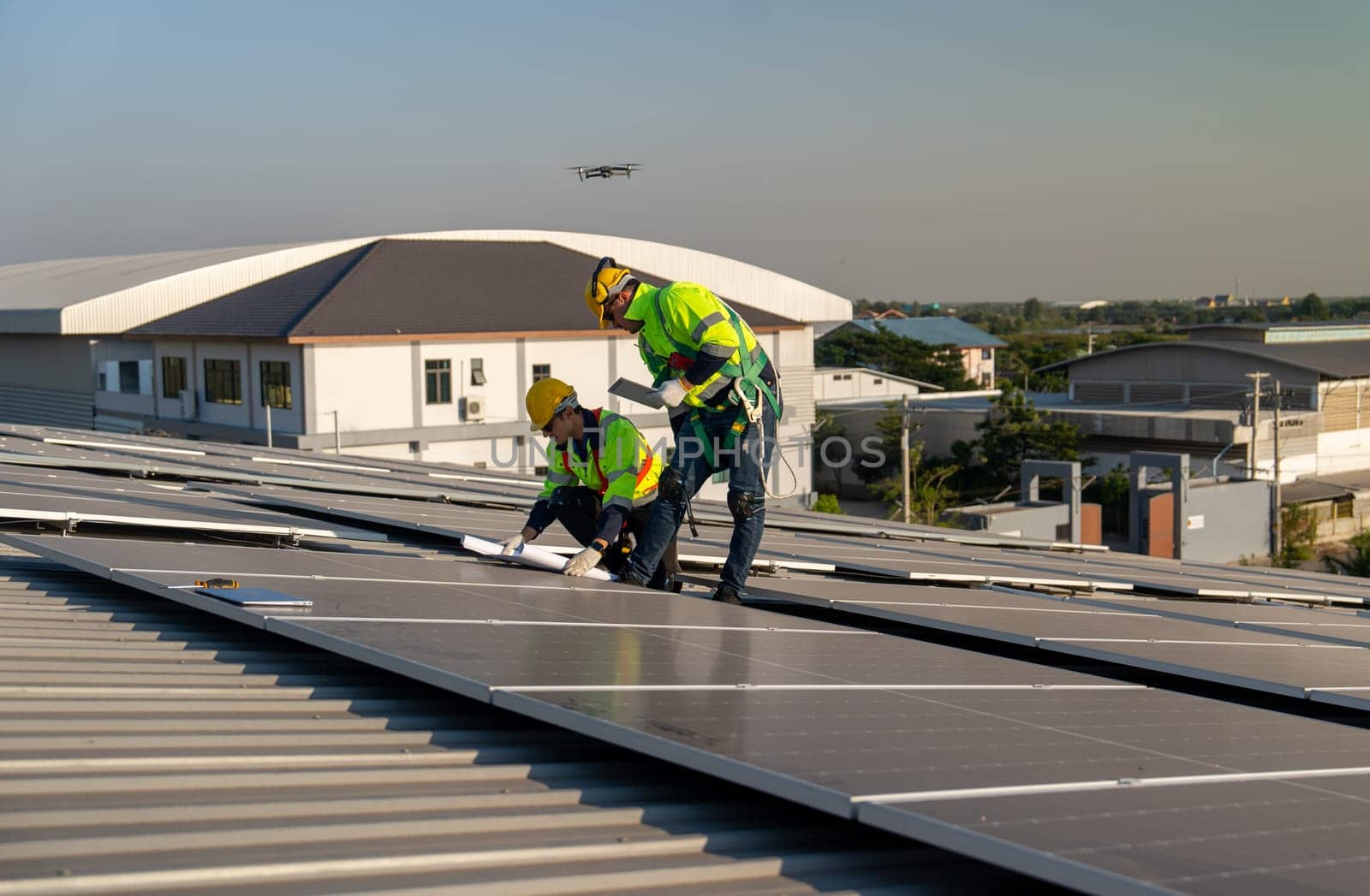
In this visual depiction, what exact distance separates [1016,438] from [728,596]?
44.8m

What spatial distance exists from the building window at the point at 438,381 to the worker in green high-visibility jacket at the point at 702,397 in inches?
1335

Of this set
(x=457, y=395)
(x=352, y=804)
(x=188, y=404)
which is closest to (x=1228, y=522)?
(x=457, y=395)

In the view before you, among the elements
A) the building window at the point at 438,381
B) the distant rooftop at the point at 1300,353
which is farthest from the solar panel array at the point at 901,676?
the distant rooftop at the point at 1300,353

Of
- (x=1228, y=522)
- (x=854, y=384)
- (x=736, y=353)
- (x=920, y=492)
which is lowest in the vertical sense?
(x=1228, y=522)

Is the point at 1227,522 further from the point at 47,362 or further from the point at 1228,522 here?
the point at 47,362

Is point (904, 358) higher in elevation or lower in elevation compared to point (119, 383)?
higher

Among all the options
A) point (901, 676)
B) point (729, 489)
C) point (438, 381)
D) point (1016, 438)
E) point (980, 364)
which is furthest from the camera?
point (980, 364)

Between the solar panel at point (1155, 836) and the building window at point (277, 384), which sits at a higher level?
the building window at point (277, 384)

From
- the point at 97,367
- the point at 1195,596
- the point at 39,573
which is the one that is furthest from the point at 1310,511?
the point at 39,573

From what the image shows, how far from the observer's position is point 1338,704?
544 centimetres

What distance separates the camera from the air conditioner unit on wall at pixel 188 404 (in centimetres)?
4275

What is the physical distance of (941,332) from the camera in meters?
107

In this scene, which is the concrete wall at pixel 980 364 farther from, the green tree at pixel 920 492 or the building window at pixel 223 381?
the building window at pixel 223 381

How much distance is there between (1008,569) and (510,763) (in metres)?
7.54
